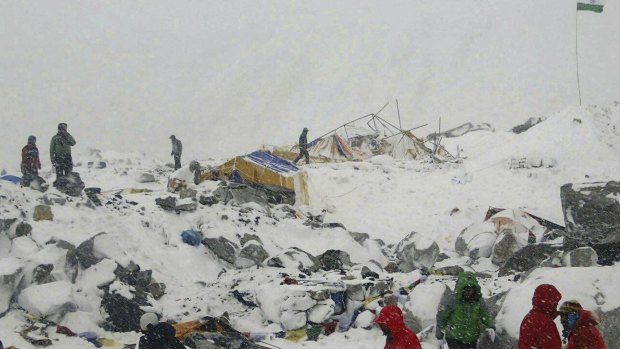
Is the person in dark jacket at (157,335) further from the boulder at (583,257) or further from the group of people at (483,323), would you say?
the boulder at (583,257)

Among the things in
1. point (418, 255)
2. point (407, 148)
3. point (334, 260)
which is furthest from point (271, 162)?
point (407, 148)

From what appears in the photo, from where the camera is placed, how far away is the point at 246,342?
5.73 m

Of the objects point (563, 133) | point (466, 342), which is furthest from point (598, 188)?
point (563, 133)

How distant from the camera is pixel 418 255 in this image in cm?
948

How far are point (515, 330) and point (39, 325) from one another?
537cm

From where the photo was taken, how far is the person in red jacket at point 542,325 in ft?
11.9

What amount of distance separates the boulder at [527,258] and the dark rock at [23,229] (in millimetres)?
7357

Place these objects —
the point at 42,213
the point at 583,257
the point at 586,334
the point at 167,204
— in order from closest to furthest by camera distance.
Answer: the point at 586,334 < the point at 583,257 < the point at 42,213 < the point at 167,204

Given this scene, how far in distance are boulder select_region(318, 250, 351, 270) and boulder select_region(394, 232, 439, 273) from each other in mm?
1123

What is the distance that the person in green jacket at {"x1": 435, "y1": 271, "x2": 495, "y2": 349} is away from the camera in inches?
173

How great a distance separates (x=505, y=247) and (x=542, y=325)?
5765 mm

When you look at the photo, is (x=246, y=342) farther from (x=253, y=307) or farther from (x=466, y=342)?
(x=466, y=342)

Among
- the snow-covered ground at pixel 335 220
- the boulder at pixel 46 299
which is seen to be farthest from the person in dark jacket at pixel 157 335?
the boulder at pixel 46 299

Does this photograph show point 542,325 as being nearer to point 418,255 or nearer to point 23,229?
point 418,255
